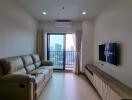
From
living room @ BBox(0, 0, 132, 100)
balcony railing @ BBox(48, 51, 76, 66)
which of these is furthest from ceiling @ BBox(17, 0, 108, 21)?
balcony railing @ BBox(48, 51, 76, 66)

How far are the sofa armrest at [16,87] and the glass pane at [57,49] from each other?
15.9ft

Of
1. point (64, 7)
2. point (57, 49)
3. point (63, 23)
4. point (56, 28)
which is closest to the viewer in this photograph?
point (64, 7)

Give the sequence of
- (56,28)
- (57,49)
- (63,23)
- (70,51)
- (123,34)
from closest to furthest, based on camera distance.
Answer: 1. (123,34)
2. (63,23)
3. (56,28)
4. (57,49)
5. (70,51)

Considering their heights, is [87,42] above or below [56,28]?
below

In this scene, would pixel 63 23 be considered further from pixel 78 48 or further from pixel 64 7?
pixel 64 7

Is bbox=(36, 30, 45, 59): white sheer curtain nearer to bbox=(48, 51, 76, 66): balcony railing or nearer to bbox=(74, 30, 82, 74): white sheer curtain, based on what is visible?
bbox=(48, 51, 76, 66): balcony railing

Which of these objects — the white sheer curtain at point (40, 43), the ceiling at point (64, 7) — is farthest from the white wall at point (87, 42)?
the white sheer curtain at point (40, 43)

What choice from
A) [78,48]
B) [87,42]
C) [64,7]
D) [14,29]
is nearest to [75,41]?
[78,48]

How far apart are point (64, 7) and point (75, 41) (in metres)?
2.24

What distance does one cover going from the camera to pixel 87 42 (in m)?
7.32

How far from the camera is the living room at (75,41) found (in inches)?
126

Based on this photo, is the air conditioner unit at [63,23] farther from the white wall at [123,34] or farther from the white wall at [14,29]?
the white wall at [123,34]

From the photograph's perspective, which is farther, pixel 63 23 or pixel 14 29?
pixel 63 23

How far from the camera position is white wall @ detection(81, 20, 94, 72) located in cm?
729
